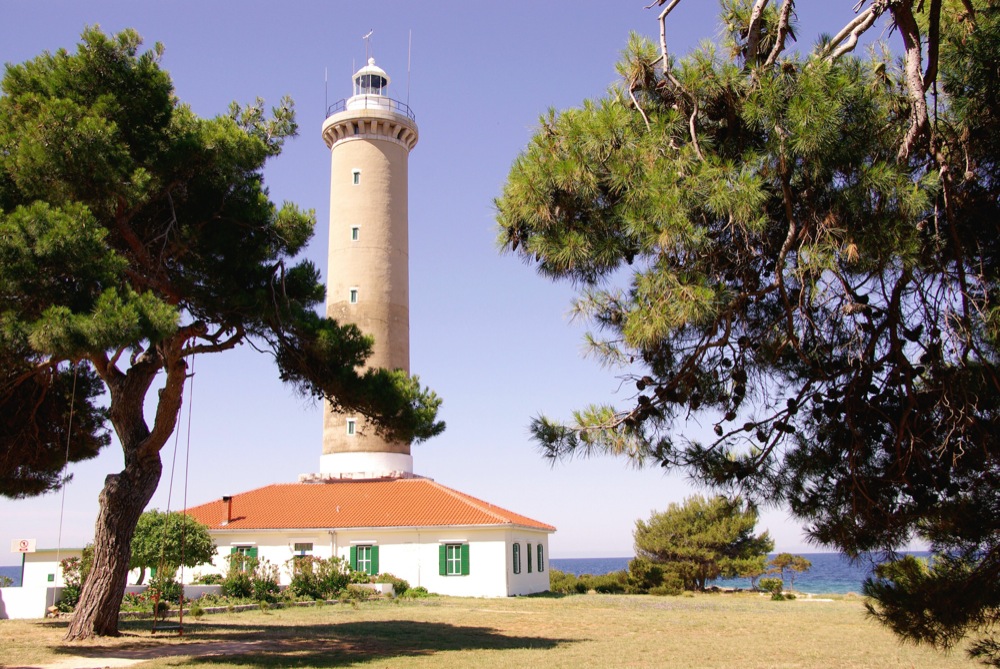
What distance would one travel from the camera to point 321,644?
13.2 meters

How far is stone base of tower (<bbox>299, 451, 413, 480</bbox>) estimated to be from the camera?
98.1ft

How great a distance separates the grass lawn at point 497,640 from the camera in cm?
1124

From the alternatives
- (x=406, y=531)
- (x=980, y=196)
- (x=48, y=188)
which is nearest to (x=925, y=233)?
(x=980, y=196)

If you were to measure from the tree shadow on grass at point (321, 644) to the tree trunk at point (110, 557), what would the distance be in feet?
2.03

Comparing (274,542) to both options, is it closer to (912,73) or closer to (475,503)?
(475,503)

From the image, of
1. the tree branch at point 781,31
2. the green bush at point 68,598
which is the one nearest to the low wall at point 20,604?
the green bush at point 68,598

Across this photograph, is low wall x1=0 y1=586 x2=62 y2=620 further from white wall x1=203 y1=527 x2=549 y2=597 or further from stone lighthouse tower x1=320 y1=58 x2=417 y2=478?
stone lighthouse tower x1=320 y1=58 x2=417 y2=478

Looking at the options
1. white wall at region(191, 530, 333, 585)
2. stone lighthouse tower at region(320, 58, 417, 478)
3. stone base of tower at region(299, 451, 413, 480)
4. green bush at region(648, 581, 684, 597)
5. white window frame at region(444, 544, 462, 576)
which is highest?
stone lighthouse tower at region(320, 58, 417, 478)

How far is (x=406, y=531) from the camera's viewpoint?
26344mm

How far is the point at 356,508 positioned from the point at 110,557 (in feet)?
51.3

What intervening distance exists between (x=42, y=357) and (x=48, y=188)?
2.50 m

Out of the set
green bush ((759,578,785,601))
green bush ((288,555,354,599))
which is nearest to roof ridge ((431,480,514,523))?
green bush ((288,555,354,599))

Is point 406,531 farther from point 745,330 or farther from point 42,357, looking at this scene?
point 745,330

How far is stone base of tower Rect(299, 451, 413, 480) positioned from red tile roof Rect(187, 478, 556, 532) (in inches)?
11.5
